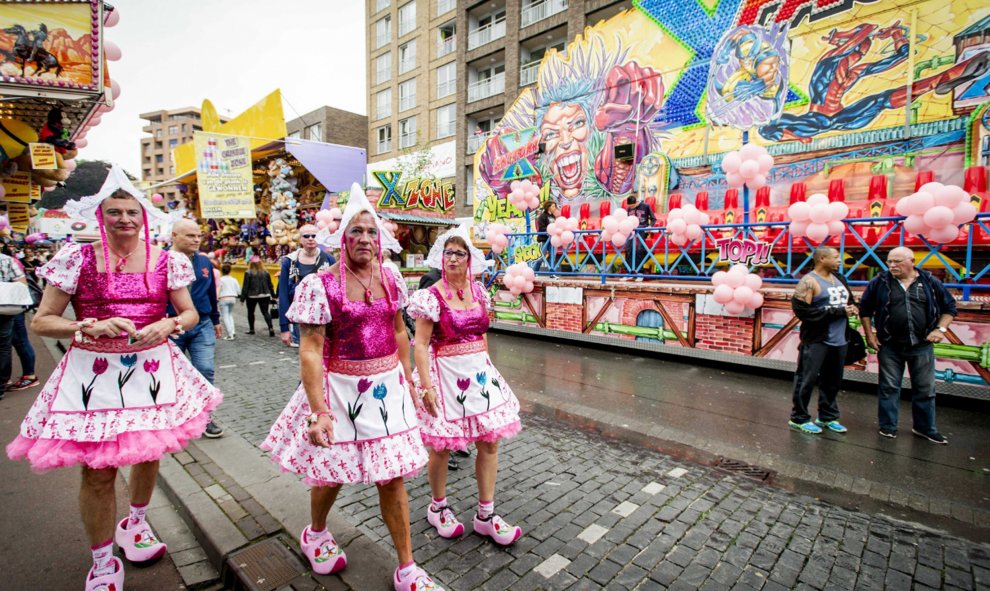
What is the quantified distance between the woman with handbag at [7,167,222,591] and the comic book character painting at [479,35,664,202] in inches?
540

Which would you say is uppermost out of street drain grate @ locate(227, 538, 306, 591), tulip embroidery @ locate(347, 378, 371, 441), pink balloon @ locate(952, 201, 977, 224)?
pink balloon @ locate(952, 201, 977, 224)

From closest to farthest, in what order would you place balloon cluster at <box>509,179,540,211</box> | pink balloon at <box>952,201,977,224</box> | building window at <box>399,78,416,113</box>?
1. pink balloon at <box>952,201,977,224</box>
2. balloon cluster at <box>509,179,540,211</box>
3. building window at <box>399,78,416,113</box>

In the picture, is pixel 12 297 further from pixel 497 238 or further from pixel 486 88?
pixel 486 88

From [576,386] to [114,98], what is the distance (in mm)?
7827

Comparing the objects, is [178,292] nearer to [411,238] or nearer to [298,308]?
[298,308]

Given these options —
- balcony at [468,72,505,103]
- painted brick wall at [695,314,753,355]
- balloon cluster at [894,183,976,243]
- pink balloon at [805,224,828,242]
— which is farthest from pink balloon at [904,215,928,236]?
balcony at [468,72,505,103]

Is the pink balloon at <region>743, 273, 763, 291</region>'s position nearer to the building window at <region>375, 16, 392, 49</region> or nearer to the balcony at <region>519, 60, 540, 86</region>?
the balcony at <region>519, 60, 540, 86</region>

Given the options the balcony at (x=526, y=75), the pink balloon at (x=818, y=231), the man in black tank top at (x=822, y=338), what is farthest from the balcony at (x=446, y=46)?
the man in black tank top at (x=822, y=338)

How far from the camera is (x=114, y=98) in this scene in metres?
6.98

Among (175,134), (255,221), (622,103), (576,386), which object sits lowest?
(576,386)

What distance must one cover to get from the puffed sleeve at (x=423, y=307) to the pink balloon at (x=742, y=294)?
5.98 m

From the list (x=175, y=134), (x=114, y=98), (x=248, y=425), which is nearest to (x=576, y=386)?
(x=248, y=425)

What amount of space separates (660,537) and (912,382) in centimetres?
370

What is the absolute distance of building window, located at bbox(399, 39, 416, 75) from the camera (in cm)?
3450
